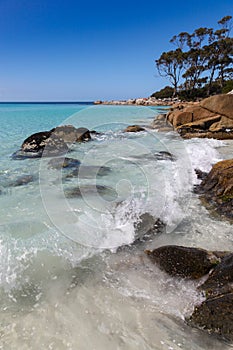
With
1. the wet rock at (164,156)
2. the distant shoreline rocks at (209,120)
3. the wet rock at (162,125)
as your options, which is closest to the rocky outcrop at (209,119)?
the distant shoreline rocks at (209,120)

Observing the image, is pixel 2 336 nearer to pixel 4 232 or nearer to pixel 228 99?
pixel 4 232

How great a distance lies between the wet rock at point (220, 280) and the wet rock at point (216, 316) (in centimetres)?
10

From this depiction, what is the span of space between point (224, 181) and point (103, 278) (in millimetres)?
3540

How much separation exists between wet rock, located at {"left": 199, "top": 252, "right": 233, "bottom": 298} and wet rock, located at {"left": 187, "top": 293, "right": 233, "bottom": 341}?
3.9 inches

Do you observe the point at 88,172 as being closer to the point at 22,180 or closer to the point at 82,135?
the point at 22,180

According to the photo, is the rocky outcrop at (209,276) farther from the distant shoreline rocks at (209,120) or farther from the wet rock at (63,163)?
the distant shoreline rocks at (209,120)

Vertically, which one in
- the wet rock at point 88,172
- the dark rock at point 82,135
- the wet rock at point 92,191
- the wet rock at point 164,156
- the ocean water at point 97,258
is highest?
the dark rock at point 82,135

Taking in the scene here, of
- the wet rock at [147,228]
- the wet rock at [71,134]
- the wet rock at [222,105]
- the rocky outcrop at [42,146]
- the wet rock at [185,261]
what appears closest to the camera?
the wet rock at [185,261]

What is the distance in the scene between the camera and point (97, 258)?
10.7ft

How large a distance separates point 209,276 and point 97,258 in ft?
4.73

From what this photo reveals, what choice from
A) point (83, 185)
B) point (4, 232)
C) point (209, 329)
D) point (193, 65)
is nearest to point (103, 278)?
point (209, 329)

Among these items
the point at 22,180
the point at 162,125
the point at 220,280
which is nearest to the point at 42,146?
the point at 22,180

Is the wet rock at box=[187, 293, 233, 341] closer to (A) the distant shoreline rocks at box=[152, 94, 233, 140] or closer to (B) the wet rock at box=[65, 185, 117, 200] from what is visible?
(B) the wet rock at box=[65, 185, 117, 200]

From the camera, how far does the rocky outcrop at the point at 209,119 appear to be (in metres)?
12.9
